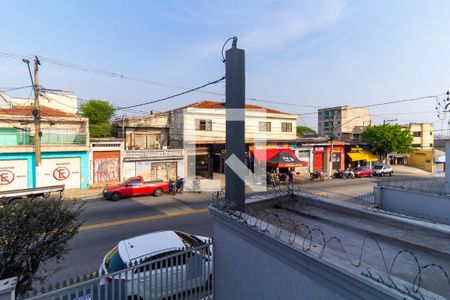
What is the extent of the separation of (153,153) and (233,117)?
21.0 metres

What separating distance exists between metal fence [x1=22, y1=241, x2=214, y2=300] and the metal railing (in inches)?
804

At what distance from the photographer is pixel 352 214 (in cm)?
612

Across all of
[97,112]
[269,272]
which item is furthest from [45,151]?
[269,272]

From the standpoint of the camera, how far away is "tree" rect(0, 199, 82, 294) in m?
4.92

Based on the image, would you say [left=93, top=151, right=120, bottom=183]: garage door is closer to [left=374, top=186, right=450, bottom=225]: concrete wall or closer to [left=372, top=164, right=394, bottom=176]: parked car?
[left=374, top=186, right=450, bottom=225]: concrete wall

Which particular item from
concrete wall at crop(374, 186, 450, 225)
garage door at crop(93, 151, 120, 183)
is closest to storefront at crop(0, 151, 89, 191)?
garage door at crop(93, 151, 120, 183)

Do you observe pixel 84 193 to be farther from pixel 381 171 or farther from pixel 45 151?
pixel 381 171

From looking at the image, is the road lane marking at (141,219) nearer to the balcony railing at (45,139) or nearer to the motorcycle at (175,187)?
the motorcycle at (175,187)

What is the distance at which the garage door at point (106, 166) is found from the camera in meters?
23.6

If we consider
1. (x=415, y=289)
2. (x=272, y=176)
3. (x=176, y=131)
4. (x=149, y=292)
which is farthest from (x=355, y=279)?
(x=176, y=131)

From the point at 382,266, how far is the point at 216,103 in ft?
103

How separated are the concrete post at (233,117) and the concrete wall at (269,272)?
620 millimetres

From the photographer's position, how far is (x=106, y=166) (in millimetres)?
23875

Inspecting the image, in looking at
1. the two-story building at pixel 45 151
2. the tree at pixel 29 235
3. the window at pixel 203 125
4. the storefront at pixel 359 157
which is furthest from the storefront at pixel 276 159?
the tree at pixel 29 235
